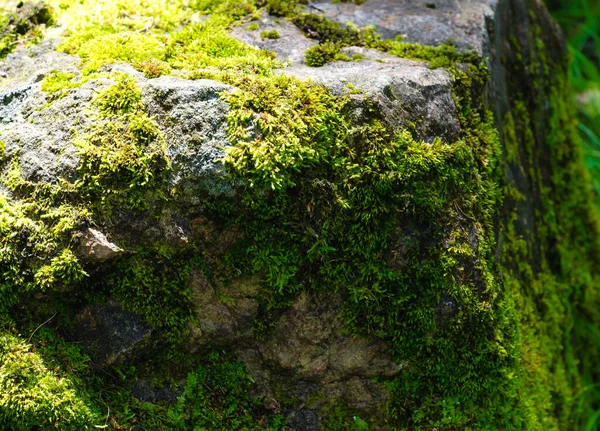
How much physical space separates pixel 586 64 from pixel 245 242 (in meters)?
5.06

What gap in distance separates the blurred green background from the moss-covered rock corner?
3043mm

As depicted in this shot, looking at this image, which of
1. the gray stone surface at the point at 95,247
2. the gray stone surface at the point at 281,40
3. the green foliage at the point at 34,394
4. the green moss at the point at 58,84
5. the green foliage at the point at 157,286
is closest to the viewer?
the green foliage at the point at 34,394

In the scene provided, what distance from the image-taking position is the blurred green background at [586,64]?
17.7ft

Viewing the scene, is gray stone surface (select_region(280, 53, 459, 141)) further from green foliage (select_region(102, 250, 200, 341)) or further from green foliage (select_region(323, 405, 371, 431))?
green foliage (select_region(323, 405, 371, 431))

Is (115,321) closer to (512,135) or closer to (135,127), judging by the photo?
(135,127)

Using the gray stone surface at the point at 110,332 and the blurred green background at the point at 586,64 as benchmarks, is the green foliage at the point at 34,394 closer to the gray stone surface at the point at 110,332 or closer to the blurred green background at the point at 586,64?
the gray stone surface at the point at 110,332

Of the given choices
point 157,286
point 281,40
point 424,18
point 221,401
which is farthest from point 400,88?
point 221,401

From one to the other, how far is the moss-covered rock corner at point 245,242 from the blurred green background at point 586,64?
3.04 meters

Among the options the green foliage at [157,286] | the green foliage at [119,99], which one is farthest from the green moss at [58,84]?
the green foliage at [157,286]

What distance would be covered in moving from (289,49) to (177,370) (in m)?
1.73

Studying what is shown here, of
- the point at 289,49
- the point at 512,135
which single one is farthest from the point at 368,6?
the point at 512,135

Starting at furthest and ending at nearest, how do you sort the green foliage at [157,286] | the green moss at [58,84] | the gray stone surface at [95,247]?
the green moss at [58,84] → the green foliage at [157,286] → the gray stone surface at [95,247]

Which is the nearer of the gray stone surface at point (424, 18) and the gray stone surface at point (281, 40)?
the gray stone surface at point (281, 40)

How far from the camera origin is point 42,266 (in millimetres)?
2299
